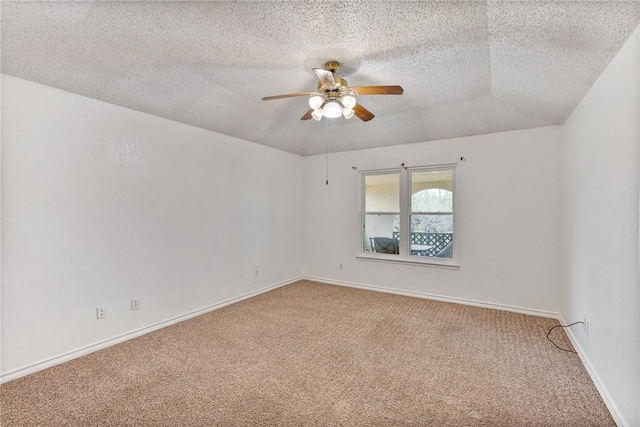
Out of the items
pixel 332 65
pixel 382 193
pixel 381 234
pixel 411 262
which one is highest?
pixel 332 65

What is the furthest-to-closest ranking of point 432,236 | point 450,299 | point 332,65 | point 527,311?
1. point 432,236
2. point 450,299
3. point 527,311
4. point 332,65

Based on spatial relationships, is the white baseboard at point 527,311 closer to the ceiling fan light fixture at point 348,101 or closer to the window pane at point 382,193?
the window pane at point 382,193

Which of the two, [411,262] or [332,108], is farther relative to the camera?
[411,262]

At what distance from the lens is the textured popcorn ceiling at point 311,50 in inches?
72.8

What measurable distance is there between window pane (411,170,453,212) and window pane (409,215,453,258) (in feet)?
0.47

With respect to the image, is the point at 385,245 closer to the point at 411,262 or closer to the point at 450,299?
the point at 411,262

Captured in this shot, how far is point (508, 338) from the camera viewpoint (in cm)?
303

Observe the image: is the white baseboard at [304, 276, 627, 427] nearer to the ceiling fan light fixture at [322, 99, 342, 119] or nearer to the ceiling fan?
the ceiling fan

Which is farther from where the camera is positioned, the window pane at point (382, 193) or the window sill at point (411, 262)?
the window pane at point (382, 193)

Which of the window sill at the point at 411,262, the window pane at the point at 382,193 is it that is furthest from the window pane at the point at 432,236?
the window pane at the point at 382,193

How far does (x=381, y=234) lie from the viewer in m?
5.00

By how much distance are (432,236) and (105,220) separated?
4.18 meters

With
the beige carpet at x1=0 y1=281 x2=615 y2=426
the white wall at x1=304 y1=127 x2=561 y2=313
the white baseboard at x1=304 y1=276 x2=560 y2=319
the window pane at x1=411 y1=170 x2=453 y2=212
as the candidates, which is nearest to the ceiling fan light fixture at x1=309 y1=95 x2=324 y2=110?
the beige carpet at x1=0 y1=281 x2=615 y2=426

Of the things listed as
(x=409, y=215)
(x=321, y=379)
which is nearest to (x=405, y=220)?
(x=409, y=215)
